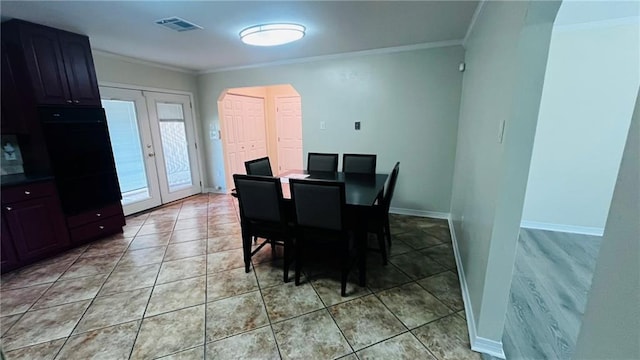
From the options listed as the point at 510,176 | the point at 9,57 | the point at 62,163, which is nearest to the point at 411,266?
the point at 510,176

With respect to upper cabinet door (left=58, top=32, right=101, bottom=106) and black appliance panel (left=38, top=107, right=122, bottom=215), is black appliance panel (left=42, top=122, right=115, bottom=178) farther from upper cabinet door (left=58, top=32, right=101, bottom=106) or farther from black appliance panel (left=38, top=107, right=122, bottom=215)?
upper cabinet door (left=58, top=32, right=101, bottom=106)

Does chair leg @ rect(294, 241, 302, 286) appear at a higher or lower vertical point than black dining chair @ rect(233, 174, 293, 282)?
lower

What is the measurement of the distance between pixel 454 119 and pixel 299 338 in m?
3.19

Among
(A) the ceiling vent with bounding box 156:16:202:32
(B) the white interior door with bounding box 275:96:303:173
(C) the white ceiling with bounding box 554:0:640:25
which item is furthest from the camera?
(B) the white interior door with bounding box 275:96:303:173

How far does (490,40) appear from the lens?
6.24 ft

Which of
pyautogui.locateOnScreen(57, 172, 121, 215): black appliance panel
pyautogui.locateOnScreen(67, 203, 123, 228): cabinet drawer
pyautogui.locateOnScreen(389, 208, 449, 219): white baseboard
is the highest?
pyautogui.locateOnScreen(57, 172, 121, 215): black appliance panel

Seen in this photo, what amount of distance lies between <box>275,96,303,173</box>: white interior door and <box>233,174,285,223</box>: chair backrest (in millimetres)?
3768

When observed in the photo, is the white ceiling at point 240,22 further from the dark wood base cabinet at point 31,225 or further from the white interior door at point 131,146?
the dark wood base cabinet at point 31,225

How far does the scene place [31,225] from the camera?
9.03 feet

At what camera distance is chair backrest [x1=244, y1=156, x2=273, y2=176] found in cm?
307

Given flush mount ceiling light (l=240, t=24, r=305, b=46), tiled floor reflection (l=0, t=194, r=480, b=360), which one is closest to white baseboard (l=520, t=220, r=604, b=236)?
tiled floor reflection (l=0, t=194, r=480, b=360)

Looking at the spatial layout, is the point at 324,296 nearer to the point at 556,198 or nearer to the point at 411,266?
the point at 411,266

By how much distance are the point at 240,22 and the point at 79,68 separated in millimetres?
1976

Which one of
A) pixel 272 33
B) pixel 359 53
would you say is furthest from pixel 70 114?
pixel 359 53
